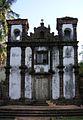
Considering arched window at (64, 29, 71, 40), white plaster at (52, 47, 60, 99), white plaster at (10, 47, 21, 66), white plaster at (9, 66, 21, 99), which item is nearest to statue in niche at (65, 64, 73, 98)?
white plaster at (52, 47, 60, 99)

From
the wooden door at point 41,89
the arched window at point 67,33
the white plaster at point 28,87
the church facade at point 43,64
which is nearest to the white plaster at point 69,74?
the church facade at point 43,64

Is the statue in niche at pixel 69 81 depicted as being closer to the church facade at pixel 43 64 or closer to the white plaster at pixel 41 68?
the church facade at pixel 43 64

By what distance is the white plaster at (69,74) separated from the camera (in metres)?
30.1

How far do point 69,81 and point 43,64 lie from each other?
3.01m

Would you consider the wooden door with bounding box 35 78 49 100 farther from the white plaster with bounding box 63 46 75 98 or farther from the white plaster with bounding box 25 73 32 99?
the white plaster with bounding box 63 46 75 98

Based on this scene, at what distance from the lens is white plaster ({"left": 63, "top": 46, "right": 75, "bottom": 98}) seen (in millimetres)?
30094

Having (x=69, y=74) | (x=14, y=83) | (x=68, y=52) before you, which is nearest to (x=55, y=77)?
(x=69, y=74)

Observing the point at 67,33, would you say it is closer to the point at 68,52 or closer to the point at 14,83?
the point at 68,52

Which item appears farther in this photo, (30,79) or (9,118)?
(30,79)

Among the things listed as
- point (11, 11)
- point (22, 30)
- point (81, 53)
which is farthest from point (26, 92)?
point (81, 53)

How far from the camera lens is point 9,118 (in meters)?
20.5

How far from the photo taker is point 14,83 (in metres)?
30.7

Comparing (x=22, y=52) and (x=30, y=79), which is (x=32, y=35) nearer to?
(x=22, y=52)

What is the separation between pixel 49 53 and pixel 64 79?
2926 millimetres
